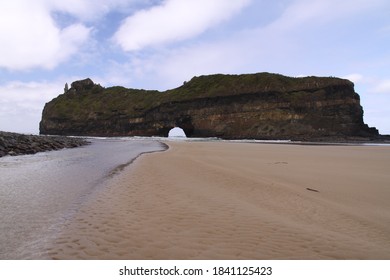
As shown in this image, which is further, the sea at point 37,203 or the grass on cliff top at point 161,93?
the grass on cliff top at point 161,93

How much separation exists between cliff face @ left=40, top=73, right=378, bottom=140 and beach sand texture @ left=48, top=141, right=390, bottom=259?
153 ft

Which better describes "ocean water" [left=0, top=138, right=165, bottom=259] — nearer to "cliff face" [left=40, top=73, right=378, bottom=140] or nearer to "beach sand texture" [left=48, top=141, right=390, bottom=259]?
"beach sand texture" [left=48, top=141, right=390, bottom=259]

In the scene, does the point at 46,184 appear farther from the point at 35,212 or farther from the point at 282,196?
the point at 282,196

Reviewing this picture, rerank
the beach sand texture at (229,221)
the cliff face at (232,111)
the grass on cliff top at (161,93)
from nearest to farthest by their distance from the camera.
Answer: the beach sand texture at (229,221), the cliff face at (232,111), the grass on cliff top at (161,93)

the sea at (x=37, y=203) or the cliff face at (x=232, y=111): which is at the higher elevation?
the cliff face at (x=232, y=111)

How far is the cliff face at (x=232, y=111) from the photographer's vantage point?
60.8 m

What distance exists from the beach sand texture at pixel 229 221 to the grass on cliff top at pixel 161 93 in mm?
64493

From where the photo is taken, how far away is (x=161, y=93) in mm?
87125

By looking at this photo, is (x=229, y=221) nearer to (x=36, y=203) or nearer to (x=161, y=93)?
(x=36, y=203)

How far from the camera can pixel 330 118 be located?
61062 mm

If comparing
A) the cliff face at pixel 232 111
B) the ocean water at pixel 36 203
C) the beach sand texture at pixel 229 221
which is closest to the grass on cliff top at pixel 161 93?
the cliff face at pixel 232 111

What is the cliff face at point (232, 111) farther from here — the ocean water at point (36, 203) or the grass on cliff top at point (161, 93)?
the ocean water at point (36, 203)

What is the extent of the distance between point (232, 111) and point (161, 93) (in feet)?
91.7

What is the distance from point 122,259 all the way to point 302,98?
67.6 meters
